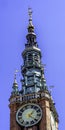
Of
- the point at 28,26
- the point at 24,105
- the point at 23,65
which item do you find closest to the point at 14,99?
the point at 24,105

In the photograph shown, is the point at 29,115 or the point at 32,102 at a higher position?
the point at 32,102

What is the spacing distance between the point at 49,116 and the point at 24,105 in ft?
12.2

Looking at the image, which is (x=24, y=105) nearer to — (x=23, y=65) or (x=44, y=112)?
(x=44, y=112)

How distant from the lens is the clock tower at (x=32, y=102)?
244 ft

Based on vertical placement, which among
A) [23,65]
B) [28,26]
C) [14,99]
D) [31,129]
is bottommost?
[31,129]

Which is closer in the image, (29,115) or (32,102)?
(29,115)

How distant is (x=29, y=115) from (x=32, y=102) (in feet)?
6.84

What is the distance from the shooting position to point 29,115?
74938mm

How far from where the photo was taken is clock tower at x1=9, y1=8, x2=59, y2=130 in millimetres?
74312

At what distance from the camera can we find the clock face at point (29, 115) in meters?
74.2

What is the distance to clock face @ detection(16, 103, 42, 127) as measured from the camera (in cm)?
7419

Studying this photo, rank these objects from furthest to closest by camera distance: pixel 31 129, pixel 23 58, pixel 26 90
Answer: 1. pixel 23 58
2. pixel 26 90
3. pixel 31 129

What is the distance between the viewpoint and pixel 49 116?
75375 millimetres

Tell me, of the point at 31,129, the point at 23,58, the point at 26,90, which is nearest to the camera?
the point at 31,129
